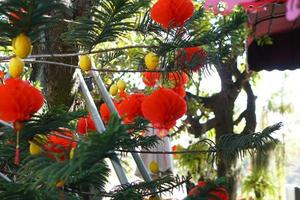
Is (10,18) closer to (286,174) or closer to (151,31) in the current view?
(151,31)

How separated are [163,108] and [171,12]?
0.19 meters

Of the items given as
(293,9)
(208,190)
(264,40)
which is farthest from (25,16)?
(264,40)

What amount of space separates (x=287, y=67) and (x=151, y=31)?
0.42m

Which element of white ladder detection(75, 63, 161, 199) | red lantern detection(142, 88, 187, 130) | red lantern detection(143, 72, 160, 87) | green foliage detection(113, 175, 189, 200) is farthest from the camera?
red lantern detection(143, 72, 160, 87)

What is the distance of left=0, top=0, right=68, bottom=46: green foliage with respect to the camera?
0.48m

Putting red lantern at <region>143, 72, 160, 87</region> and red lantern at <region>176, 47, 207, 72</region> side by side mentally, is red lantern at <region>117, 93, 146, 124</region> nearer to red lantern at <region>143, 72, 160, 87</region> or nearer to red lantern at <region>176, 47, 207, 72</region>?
red lantern at <region>143, 72, 160, 87</region>

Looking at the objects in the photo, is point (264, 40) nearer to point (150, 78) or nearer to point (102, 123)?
point (150, 78)

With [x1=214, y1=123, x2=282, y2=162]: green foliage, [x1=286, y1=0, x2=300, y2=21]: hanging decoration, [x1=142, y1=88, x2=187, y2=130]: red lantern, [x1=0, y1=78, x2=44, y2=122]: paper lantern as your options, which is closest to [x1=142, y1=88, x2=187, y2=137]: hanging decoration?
[x1=142, y1=88, x2=187, y2=130]: red lantern

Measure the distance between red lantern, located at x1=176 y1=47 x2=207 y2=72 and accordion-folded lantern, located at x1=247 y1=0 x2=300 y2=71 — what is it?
12 cm

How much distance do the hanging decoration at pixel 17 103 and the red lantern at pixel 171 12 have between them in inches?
11.4

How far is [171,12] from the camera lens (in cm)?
82

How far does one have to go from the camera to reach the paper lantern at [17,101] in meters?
0.61

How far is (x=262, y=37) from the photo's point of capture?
100 centimetres

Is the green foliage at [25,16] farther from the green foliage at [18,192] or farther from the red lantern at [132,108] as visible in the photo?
the red lantern at [132,108]
